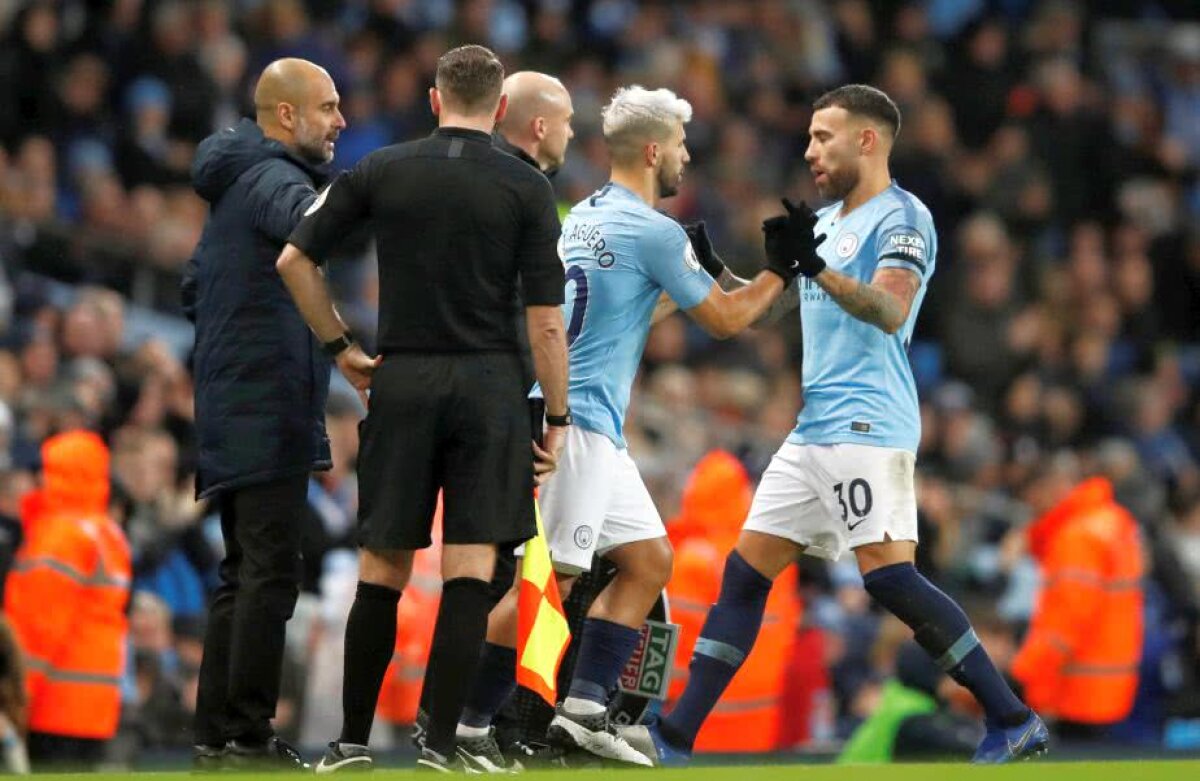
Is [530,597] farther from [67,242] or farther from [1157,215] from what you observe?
[1157,215]

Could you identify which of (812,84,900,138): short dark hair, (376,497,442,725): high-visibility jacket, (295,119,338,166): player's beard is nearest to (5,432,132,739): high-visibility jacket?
(376,497,442,725): high-visibility jacket

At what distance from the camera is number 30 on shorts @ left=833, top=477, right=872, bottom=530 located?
790 cm

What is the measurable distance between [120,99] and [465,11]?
338 centimetres

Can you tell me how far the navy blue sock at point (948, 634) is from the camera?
25.7 feet

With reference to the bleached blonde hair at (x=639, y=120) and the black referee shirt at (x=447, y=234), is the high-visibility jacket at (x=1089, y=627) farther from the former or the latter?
the black referee shirt at (x=447, y=234)

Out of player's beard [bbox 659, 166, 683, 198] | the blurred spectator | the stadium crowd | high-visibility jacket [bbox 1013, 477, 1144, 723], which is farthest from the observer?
high-visibility jacket [bbox 1013, 477, 1144, 723]

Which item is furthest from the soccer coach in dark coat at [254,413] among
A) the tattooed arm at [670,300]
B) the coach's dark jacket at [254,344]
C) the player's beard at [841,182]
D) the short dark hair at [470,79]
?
the player's beard at [841,182]

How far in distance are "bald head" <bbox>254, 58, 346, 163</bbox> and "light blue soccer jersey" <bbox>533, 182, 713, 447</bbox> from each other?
0.93 metres

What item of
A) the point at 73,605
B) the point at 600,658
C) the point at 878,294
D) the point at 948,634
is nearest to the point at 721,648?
the point at 600,658

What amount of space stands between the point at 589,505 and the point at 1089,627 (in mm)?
6001

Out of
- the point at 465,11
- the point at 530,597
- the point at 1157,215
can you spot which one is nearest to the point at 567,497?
the point at 530,597

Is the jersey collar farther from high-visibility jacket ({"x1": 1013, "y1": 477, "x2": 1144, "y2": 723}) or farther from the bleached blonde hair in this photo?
high-visibility jacket ({"x1": 1013, "y1": 477, "x2": 1144, "y2": 723})

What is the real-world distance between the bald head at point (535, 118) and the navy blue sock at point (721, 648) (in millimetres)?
1562

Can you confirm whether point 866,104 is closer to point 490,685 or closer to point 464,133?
point 464,133
